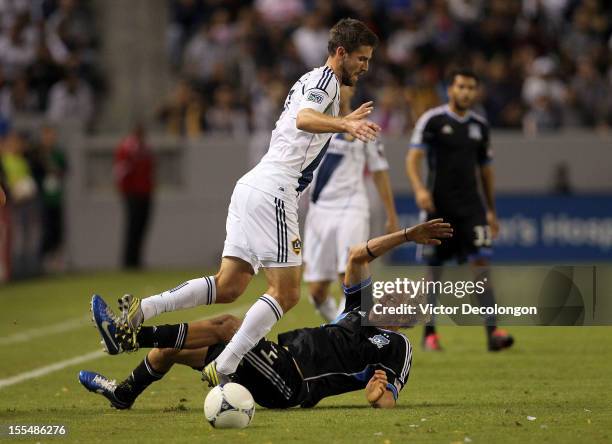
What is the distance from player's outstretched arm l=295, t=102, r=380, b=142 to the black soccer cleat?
413 cm

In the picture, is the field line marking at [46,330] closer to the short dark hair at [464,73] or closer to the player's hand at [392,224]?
the player's hand at [392,224]

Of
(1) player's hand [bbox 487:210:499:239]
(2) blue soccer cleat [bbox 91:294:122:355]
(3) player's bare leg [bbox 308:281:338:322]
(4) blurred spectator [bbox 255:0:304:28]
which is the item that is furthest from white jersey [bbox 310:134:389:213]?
(4) blurred spectator [bbox 255:0:304:28]

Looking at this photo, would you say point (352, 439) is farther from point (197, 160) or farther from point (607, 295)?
point (197, 160)

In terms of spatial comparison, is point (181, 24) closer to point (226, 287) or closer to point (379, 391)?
point (226, 287)

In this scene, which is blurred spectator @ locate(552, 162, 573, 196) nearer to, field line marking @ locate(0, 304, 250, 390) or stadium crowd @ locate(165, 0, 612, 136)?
stadium crowd @ locate(165, 0, 612, 136)

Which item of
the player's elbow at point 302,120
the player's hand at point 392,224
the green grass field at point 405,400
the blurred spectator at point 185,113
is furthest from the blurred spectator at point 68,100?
the player's elbow at point 302,120

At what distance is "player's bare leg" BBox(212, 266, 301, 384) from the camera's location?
7.62 metres

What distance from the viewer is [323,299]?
454 inches

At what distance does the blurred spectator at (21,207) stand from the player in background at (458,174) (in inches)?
372

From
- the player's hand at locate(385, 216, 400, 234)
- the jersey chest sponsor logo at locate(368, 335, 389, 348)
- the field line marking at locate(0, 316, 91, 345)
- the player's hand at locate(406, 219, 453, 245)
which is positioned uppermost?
the player's hand at locate(406, 219, 453, 245)

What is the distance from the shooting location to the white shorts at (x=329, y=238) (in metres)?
11.3

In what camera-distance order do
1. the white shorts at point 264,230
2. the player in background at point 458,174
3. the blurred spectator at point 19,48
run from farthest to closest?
the blurred spectator at point 19,48, the player in background at point 458,174, the white shorts at point 264,230

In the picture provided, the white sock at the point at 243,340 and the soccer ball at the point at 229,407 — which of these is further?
the white sock at the point at 243,340

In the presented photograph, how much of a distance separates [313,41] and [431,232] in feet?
51.1
